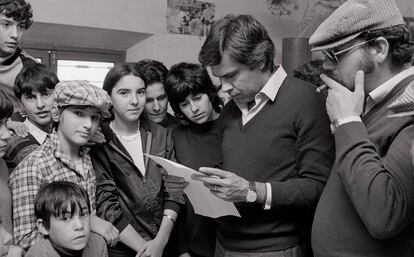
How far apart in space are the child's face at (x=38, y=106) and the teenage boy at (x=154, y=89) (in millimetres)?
442

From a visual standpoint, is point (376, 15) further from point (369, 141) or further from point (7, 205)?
point (7, 205)

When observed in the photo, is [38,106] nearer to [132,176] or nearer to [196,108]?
[132,176]

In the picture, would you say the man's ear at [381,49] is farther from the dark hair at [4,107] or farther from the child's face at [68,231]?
the dark hair at [4,107]

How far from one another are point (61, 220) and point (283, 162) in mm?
792

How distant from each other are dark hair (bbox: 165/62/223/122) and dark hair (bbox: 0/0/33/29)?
2.40 feet

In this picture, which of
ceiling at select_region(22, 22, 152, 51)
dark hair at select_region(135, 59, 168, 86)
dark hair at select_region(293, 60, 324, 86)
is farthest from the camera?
ceiling at select_region(22, 22, 152, 51)

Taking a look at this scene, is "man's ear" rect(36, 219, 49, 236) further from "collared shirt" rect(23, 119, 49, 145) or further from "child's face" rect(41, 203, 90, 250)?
"collared shirt" rect(23, 119, 49, 145)

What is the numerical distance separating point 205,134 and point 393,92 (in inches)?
40.5

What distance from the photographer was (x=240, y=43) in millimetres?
1606

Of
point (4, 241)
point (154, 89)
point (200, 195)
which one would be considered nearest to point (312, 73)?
point (154, 89)

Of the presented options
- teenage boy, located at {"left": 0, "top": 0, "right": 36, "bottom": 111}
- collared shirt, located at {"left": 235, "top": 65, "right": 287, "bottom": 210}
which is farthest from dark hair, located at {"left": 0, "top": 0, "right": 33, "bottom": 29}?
collared shirt, located at {"left": 235, "top": 65, "right": 287, "bottom": 210}

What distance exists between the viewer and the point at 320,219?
132 centimetres

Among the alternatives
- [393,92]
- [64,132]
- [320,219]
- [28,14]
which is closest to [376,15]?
[393,92]

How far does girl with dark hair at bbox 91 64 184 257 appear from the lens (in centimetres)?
187
